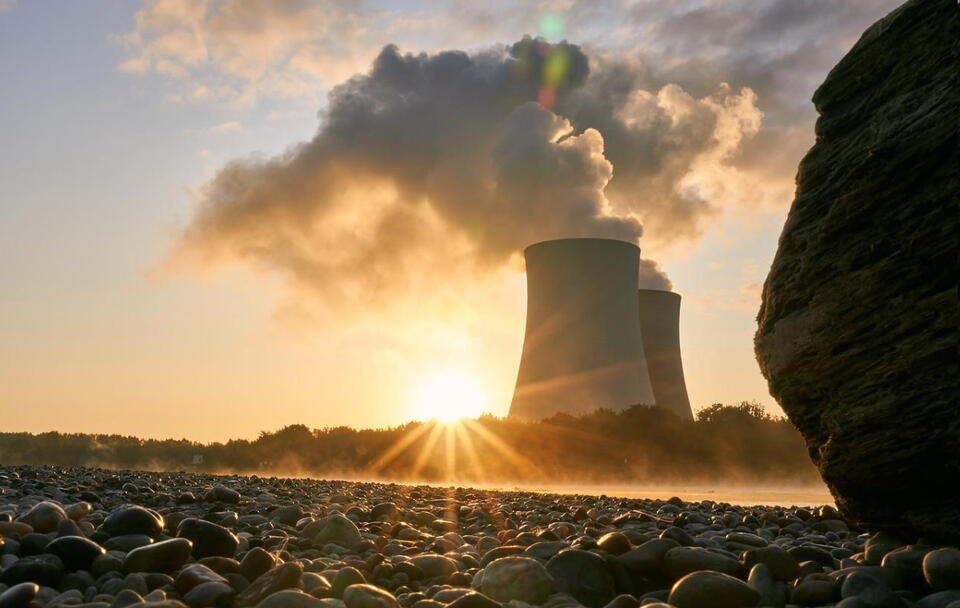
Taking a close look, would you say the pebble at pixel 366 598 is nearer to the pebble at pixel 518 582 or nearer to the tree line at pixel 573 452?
the pebble at pixel 518 582

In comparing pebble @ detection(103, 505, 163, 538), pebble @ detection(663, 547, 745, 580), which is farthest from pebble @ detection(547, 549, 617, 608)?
pebble @ detection(103, 505, 163, 538)

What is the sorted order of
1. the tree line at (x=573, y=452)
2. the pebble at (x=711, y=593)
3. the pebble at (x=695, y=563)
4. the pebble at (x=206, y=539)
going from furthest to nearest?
the tree line at (x=573, y=452) < the pebble at (x=206, y=539) < the pebble at (x=695, y=563) < the pebble at (x=711, y=593)

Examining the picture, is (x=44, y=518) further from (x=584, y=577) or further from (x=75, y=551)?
(x=584, y=577)

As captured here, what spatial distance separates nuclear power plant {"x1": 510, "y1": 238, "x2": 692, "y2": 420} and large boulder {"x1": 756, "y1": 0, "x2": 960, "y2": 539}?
13.4 meters

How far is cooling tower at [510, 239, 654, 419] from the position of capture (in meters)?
16.7

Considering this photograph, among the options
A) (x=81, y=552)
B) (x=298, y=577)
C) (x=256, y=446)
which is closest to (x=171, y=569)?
(x=81, y=552)

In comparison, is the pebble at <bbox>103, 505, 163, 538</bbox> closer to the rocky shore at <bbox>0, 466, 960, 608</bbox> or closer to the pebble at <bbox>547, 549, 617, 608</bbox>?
the rocky shore at <bbox>0, 466, 960, 608</bbox>

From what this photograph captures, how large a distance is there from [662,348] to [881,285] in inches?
807

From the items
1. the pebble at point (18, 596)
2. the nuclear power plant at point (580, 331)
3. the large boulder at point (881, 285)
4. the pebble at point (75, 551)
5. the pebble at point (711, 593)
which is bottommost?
the pebble at point (18, 596)

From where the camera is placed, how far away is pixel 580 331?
16594mm

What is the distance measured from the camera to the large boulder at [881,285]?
267 cm

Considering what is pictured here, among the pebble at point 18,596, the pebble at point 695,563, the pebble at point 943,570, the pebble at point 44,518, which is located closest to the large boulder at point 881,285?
the pebble at point 943,570

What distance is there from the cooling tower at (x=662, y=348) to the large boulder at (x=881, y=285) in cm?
1981

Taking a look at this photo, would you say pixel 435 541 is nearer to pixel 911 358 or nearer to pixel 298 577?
pixel 298 577
